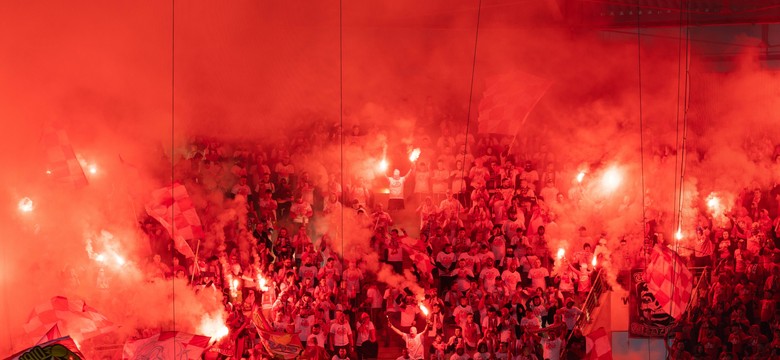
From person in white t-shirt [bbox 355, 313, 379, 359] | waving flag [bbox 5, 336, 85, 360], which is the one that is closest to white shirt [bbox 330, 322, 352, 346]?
person in white t-shirt [bbox 355, 313, 379, 359]

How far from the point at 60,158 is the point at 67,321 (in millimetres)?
2472

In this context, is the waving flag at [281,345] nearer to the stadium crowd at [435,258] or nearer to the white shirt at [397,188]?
the stadium crowd at [435,258]

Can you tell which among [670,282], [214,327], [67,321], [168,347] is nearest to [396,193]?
[214,327]

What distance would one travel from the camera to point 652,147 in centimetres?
1473

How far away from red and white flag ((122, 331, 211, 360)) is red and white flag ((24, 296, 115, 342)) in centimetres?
43

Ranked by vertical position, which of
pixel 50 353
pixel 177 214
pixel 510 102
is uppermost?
pixel 510 102

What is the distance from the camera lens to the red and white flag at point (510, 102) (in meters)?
14.6

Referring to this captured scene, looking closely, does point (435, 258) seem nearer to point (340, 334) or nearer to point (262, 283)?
point (340, 334)

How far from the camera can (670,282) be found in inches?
473

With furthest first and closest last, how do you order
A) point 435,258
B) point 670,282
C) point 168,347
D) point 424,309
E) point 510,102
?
1. point 510,102
2. point 435,258
3. point 670,282
4. point 424,309
5. point 168,347

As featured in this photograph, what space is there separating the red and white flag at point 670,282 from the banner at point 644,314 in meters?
0.41

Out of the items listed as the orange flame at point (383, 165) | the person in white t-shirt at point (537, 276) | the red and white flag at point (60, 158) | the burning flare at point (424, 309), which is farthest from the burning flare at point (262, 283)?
the person in white t-shirt at point (537, 276)

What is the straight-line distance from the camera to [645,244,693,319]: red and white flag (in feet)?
39.4

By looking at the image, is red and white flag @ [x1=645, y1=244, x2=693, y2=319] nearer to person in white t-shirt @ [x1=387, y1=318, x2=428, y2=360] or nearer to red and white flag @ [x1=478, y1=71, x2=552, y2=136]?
person in white t-shirt @ [x1=387, y1=318, x2=428, y2=360]
